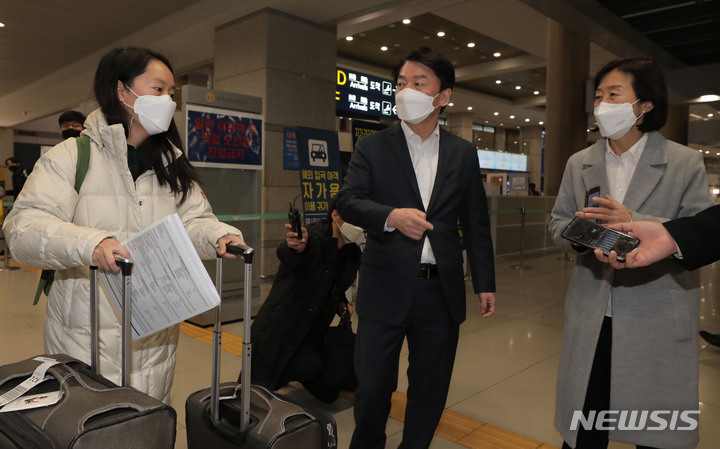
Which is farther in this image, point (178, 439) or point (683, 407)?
point (178, 439)

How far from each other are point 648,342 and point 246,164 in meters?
4.06

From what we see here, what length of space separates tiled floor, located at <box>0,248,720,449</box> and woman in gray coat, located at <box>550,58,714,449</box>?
→ 85 centimetres

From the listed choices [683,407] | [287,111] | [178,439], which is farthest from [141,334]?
[287,111]

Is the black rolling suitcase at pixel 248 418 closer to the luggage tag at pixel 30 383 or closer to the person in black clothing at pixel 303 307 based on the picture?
the luggage tag at pixel 30 383

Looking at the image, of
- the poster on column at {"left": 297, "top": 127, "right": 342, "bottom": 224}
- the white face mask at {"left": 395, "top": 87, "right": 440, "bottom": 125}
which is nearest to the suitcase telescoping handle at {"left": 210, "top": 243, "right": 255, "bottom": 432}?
the white face mask at {"left": 395, "top": 87, "right": 440, "bottom": 125}

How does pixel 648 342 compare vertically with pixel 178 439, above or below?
above

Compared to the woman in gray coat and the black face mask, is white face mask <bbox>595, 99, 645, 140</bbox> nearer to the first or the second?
the woman in gray coat

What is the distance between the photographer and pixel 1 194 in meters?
7.62

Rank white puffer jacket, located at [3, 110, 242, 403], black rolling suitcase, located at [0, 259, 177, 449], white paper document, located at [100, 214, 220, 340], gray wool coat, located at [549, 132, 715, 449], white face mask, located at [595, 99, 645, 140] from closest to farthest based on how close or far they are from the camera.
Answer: black rolling suitcase, located at [0, 259, 177, 449] → white paper document, located at [100, 214, 220, 340] → white puffer jacket, located at [3, 110, 242, 403] → gray wool coat, located at [549, 132, 715, 449] → white face mask, located at [595, 99, 645, 140]

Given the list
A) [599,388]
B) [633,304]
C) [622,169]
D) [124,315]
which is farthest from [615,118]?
[124,315]

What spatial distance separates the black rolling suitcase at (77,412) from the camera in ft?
A: 3.49

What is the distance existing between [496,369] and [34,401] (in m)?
2.98

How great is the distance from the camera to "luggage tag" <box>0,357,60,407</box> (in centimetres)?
115

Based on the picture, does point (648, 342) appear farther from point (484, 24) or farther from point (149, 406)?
point (484, 24)
